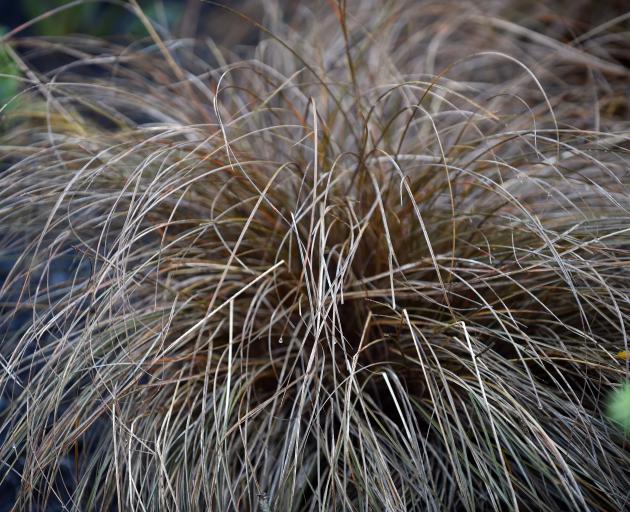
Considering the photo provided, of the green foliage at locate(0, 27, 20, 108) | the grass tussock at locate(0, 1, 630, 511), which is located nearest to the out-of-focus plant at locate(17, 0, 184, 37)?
the green foliage at locate(0, 27, 20, 108)

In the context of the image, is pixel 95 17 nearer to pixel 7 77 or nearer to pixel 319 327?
pixel 7 77

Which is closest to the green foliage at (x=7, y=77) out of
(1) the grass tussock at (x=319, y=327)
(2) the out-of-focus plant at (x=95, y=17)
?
(1) the grass tussock at (x=319, y=327)

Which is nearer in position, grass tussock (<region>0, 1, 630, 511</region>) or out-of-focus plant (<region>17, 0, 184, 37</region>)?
grass tussock (<region>0, 1, 630, 511</region>)

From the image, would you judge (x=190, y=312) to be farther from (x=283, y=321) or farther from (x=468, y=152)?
(x=468, y=152)

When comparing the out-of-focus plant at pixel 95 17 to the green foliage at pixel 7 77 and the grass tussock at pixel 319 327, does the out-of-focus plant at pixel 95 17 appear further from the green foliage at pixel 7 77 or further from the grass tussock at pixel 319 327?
the grass tussock at pixel 319 327

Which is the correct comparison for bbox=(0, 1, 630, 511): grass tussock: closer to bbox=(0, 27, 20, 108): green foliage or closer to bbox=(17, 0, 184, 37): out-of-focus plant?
bbox=(0, 27, 20, 108): green foliage

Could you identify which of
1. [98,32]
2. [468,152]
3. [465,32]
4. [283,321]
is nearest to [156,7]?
[98,32]

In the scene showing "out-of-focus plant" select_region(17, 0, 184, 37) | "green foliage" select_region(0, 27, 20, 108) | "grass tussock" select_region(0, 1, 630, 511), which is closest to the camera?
"grass tussock" select_region(0, 1, 630, 511)

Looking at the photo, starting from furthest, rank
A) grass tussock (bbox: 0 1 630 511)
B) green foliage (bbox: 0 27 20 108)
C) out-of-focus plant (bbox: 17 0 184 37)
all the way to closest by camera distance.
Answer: out-of-focus plant (bbox: 17 0 184 37) → green foliage (bbox: 0 27 20 108) → grass tussock (bbox: 0 1 630 511)

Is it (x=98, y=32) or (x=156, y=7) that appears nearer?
(x=156, y=7)
